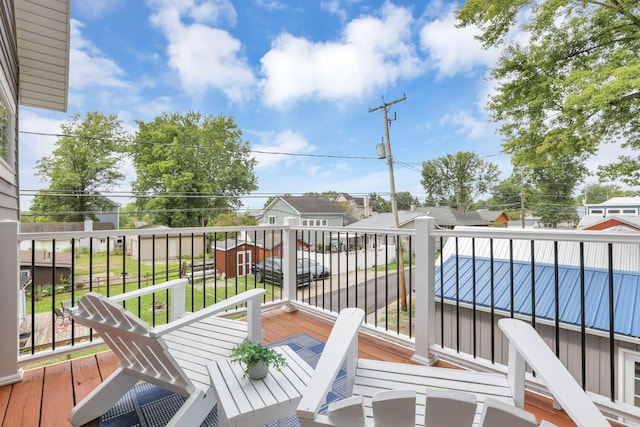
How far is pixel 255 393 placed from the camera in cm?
129

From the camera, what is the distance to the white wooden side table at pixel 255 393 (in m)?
1.18

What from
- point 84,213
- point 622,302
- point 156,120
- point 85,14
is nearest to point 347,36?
point 85,14

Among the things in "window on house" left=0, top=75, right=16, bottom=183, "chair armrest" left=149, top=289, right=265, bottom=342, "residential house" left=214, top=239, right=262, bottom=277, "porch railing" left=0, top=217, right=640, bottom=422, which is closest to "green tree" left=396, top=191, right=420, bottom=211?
"residential house" left=214, top=239, right=262, bottom=277

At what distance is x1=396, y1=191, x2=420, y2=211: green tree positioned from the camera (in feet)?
72.1

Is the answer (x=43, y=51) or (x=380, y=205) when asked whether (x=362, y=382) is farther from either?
(x=380, y=205)

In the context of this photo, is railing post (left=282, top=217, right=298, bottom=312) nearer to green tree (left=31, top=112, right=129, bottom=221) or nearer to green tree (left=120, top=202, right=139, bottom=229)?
green tree (left=31, top=112, right=129, bottom=221)

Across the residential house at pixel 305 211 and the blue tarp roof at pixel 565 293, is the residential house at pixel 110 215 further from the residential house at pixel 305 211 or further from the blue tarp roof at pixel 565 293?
the blue tarp roof at pixel 565 293

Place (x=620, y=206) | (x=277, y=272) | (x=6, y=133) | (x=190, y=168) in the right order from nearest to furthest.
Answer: (x=6, y=133) < (x=277, y=272) < (x=620, y=206) < (x=190, y=168)

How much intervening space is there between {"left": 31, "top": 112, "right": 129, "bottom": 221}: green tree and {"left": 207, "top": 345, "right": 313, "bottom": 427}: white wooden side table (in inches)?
584

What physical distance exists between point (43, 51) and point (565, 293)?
23.8 feet

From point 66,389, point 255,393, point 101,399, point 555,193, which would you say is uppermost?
point 555,193

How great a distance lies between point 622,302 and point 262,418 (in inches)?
181

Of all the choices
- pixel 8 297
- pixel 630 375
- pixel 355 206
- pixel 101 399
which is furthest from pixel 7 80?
pixel 355 206

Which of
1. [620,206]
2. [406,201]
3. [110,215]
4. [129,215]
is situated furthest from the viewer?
[406,201]
